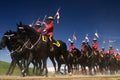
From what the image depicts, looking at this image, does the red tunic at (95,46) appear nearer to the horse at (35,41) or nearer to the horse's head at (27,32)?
the horse at (35,41)

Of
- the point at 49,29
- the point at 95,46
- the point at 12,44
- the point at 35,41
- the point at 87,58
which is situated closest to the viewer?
the point at 35,41

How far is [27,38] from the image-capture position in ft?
85.3

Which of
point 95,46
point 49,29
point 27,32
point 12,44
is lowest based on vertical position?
point 12,44

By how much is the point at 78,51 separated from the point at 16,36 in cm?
1793

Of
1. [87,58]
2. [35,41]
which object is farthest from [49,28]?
[87,58]

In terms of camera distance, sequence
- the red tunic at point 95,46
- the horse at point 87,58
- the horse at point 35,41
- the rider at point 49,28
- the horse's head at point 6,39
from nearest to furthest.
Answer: the horse at point 35,41 → the rider at point 49,28 → the horse's head at point 6,39 → the horse at point 87,58 → the red tunic at point 95,46

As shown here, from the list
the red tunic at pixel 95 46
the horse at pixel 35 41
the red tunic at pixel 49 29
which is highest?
the red tunic at pixel 95 46

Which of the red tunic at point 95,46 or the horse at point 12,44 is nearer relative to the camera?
the horse at point 12,44

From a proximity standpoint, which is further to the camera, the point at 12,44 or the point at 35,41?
the point at 12,44

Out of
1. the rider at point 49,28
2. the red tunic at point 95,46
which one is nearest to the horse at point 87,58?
the red tunic at point 95,46

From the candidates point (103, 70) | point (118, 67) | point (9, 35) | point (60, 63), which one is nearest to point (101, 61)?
point (103, 70)

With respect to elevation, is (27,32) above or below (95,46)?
below

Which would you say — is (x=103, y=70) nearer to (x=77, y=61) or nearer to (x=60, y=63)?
(x=77, y=61)

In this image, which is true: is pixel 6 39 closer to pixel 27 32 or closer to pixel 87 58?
pixel 27 32
